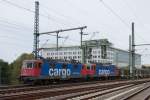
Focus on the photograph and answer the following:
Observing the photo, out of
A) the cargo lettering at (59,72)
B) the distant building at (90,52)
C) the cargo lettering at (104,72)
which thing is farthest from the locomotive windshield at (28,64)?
the cargo lettering at (104,72)

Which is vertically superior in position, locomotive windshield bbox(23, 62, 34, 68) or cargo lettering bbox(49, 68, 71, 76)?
locomotive windshield bbox(23, 62, 34, 68)

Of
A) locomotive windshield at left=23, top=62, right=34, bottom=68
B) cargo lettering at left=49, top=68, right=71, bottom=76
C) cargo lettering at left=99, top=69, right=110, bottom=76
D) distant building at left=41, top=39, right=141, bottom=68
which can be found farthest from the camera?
distant building at left=41, top=39, right=141, bottom=68

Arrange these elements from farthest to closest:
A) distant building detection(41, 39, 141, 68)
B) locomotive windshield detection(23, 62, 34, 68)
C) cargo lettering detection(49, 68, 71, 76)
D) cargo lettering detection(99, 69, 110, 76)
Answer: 1. distant building detection(41, 39, 141, 68)
2. cargo lettering detection(99, 69, 110, 76)
3. cargo lettering detection(49, 68, 71, 76)
4. locomotive windshield detection(23, 62, 34, 68)

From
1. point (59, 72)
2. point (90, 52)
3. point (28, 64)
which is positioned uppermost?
point (90, 52)

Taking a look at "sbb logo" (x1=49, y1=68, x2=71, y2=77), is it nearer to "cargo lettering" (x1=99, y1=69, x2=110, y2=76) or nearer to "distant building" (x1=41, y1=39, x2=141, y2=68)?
"distant building" (x1=41, y1=39, x2=141, y2=68)

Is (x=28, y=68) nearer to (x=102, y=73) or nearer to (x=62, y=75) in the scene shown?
(x=62, y=75)

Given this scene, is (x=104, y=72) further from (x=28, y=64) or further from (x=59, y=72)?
(x=28, y=64)

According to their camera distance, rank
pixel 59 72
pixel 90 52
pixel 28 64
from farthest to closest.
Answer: pixel 90 52 < pixel 59 72 < pixel 28 64

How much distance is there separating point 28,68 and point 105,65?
26615 millimetres

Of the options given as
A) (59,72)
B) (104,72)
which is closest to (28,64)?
(59,72)

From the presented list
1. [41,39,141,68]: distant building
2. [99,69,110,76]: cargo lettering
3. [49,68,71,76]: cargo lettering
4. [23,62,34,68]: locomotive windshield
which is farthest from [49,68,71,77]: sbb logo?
[99,69,110,76]: cargo lettering

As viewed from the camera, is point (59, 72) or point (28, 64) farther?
point (59, 72)

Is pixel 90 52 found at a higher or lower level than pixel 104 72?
higher

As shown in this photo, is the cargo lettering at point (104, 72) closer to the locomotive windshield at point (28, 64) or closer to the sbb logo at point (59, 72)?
the sbb logo at point (59, 72)
